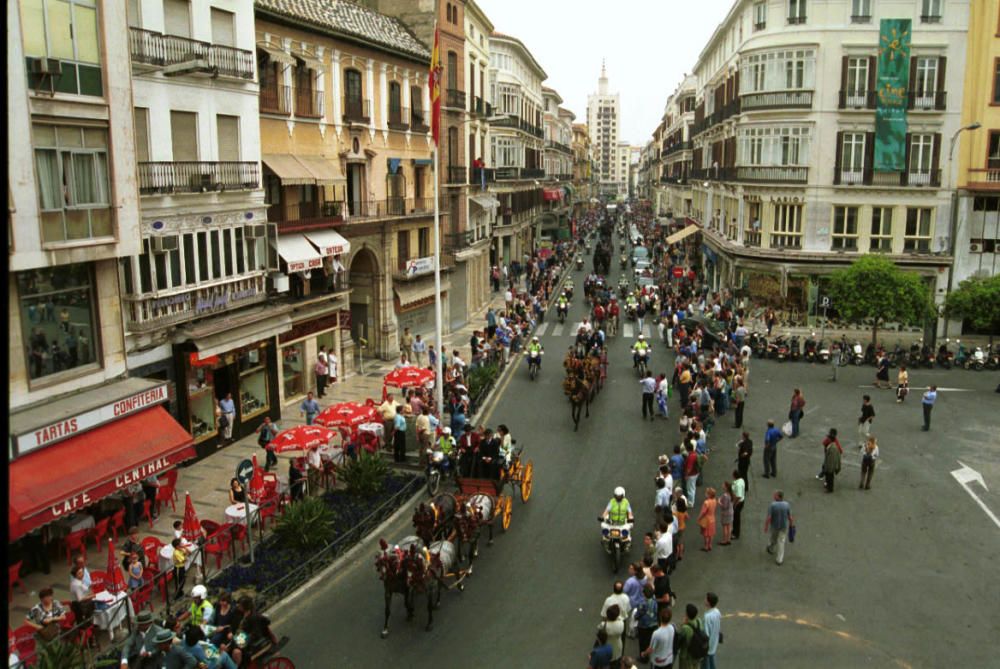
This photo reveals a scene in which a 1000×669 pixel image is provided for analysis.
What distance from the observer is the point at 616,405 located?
93.5 feet

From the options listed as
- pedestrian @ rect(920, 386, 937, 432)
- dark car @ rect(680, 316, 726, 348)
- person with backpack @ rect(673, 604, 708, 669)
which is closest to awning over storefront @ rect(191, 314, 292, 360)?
person with backpack @ rect(673, 604, 708, 669)

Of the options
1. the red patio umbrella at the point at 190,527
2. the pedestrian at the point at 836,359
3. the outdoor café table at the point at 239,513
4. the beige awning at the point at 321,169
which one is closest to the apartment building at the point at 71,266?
the red patio umbrella at the point at 190,527

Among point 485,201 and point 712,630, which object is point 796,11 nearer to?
point 485,201

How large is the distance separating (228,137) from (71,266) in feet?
25.9

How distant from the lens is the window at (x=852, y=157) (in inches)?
1556

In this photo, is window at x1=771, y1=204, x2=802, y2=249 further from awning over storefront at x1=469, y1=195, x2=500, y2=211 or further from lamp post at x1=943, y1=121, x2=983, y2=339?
awning over storefront at x1=469, y1=195, x2=500, y2=211

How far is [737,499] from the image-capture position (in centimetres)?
1755

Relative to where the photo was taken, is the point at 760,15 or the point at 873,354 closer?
the point at 873,354

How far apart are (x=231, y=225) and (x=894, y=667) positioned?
1988 centimetres

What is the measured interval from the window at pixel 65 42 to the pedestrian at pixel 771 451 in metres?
17.5

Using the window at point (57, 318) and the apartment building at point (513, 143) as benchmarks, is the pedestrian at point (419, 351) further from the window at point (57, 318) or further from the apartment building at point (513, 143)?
the apartment building at point (513, 143)

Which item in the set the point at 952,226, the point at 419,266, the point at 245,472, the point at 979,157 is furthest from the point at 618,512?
the point at 979,157

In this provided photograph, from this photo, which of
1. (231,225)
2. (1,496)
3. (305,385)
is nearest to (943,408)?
(305,385)

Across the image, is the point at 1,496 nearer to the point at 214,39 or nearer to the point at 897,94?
the point at 214,39
